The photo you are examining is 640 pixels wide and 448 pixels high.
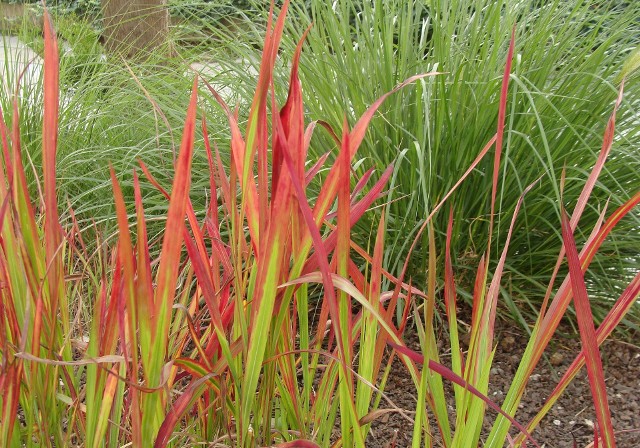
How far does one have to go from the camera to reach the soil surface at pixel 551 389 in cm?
168

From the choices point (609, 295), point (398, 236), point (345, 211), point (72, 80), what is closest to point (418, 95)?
point (398, 236)

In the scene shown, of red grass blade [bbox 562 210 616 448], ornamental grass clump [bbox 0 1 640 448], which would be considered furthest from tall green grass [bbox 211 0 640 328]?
red grass blade [bbox 562 210 616 448]

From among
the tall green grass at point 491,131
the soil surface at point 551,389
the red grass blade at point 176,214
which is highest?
the red grass blade at point 176,214

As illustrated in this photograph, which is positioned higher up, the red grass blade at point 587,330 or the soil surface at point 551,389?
the red grass blade at point 587,330

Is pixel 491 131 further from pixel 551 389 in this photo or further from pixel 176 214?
pixel 176 214

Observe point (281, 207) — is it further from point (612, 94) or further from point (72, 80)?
point (72, 80)

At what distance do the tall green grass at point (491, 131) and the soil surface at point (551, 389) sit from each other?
115 millimetres

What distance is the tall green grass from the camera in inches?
76.6

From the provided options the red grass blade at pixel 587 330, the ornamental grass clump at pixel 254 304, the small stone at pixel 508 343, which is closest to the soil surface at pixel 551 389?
the small stone at pixel 508 343

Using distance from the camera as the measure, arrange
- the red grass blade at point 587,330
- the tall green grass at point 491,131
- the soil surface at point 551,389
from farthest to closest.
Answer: the tall green grass at point 491,131 → the soil surface at point 551,389 → the red grass blade at point 587,330

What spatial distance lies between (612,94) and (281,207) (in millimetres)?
1466

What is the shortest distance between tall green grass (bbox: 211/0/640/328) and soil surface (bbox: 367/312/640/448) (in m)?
0.12

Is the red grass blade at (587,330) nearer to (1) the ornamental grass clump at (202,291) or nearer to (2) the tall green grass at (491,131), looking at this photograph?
(1) the ornamental grass clump at (202,291)

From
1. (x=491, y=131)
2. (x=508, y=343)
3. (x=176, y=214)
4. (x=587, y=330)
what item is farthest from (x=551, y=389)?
(x=176, y=214)
